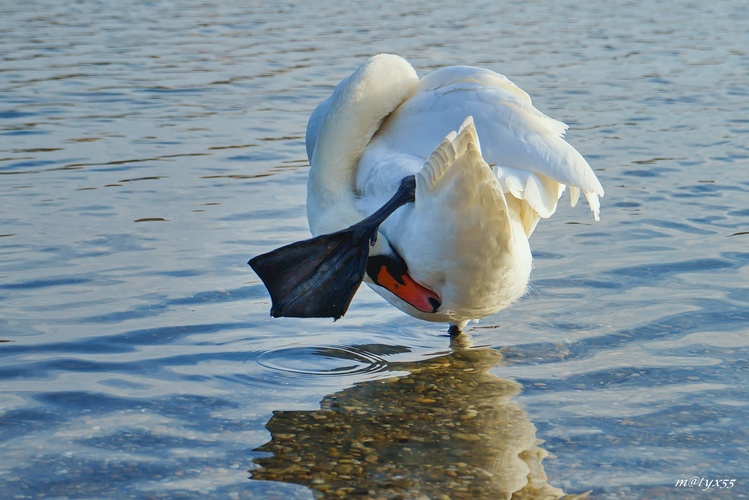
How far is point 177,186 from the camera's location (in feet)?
26.9

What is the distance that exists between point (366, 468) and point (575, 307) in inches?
89.2

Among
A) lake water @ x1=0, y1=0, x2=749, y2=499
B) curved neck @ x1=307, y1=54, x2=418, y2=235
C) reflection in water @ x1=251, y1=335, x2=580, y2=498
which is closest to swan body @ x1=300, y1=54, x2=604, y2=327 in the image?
curved neck @ x1=307, y1=54, x2=418, y2=235

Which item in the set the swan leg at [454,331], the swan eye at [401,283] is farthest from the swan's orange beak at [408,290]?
the swan leg at [454,331]

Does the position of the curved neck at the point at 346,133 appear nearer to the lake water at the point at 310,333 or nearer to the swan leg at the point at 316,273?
the swan leg at the point at 316,273

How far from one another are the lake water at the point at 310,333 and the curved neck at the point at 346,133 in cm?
69

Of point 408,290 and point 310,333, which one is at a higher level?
point 408,290

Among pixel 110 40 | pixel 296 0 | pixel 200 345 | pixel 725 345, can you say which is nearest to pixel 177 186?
pixel 200 345

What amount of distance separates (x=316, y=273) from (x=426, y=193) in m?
0.90

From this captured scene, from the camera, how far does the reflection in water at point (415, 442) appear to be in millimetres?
3627

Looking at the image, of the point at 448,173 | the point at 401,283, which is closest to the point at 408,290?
the point at 401,283

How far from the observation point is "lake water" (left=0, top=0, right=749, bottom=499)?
12.4ft

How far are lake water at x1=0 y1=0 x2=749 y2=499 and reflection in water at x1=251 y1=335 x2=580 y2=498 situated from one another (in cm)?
1

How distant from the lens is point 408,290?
4336 millimetres

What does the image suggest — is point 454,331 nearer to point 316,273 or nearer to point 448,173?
point 316,273
